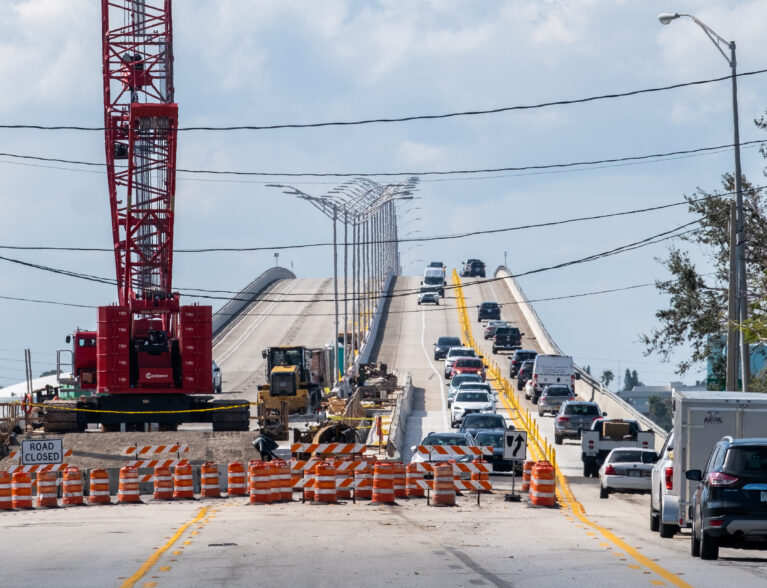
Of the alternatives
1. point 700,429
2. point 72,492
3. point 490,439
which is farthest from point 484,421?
point 700,429

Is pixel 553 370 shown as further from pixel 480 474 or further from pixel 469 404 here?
pixel 480 474

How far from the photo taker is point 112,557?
17641mm

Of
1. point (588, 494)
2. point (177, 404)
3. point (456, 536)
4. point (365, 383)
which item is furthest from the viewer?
point (365, 383)

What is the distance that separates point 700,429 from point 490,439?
1821 centimetres

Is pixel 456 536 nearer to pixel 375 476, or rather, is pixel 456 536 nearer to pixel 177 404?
pixel 375 476

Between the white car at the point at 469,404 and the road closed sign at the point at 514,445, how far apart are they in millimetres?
23550

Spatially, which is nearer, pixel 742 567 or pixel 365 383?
pixel 742 567

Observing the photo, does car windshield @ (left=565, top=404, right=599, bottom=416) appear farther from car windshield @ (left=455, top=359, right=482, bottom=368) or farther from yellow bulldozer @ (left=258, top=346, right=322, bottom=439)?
car windshield @ (left=455, top=359, right=482, bottom=368)

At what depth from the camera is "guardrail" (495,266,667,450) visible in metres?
58.7

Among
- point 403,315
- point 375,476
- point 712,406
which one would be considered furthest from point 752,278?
point 403,315

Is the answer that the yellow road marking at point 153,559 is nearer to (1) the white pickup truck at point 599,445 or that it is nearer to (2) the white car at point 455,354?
(1) the white pickup truck at point 599,445

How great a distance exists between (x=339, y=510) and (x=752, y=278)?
30463 mm

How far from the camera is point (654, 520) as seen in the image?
2244 centimetres

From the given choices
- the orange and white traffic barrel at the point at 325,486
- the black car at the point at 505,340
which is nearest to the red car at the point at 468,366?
the black car at the point at 505,340
